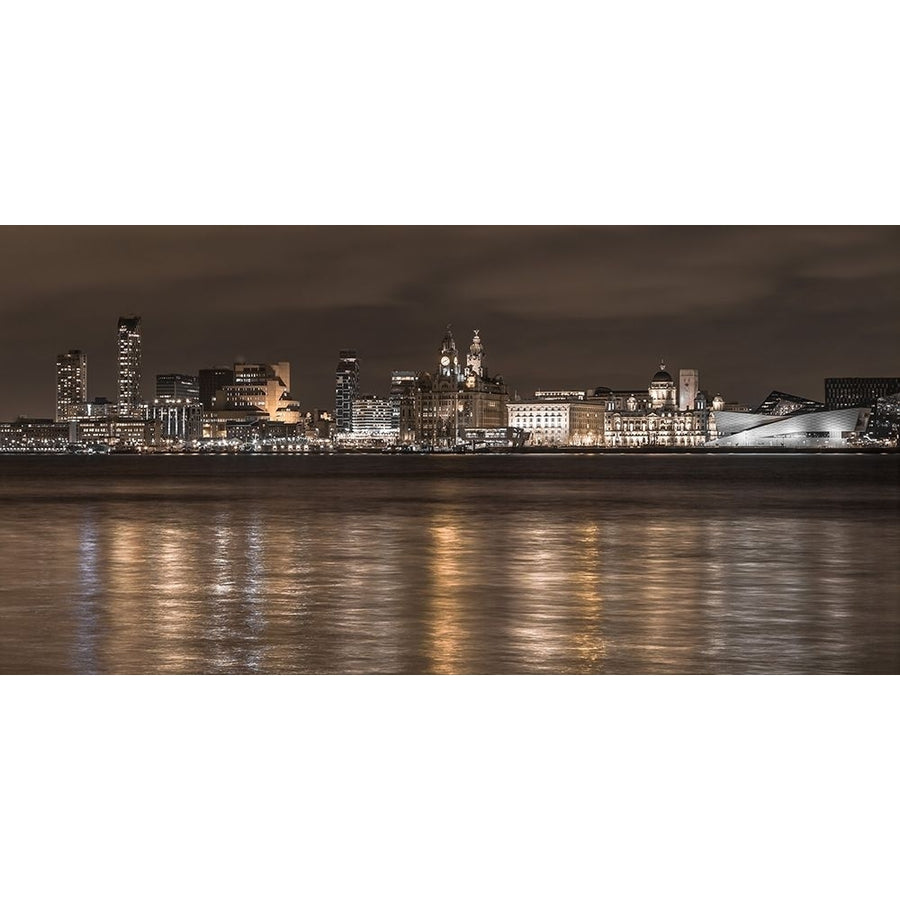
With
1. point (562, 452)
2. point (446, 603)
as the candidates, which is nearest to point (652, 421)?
point (562, 452)

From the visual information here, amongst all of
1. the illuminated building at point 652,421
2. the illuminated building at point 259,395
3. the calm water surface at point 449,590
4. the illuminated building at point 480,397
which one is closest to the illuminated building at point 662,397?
the illuminated building at point 652,421

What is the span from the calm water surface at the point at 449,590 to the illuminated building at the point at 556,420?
70.2 m

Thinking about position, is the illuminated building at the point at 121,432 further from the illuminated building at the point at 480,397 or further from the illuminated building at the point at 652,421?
the illuminated building at the point at 652,421

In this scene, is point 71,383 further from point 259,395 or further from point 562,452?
point 562,452

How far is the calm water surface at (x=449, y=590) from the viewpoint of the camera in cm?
732

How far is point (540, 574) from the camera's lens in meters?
12.3

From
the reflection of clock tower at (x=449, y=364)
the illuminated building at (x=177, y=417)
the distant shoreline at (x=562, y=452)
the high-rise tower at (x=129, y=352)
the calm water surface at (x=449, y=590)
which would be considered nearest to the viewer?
the calm water surface at (x=449, y=590)

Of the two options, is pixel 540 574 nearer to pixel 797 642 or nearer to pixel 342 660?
pixel 797 642

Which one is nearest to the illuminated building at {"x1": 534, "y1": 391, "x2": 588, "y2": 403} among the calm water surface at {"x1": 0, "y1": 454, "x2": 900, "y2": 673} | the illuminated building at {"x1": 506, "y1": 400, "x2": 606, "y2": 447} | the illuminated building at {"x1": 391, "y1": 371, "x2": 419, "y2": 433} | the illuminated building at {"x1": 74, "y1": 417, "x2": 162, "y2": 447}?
the illuminated building at {"x1": 506, "y1": 400, "x2": 606, "y2": 447}

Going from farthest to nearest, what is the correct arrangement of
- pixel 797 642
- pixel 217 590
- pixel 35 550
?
pixel 35 550, pixel 217 590, pixel 797 642

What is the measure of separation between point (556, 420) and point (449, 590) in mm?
85156

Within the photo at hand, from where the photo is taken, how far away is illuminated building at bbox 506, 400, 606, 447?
94812 mm

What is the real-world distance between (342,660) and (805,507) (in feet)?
66.9
